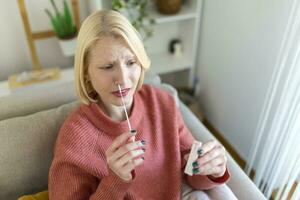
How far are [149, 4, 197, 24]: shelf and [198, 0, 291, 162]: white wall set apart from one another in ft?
0.29

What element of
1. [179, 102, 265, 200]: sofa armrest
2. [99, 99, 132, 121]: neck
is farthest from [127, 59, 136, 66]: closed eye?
[179, 102, 265, 200]: sofa armrest

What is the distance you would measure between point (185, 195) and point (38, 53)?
1.31 metres

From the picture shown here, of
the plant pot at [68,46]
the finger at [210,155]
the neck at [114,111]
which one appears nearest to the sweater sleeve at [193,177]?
the finger at [210,155]

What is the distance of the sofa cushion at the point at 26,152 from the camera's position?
112cm

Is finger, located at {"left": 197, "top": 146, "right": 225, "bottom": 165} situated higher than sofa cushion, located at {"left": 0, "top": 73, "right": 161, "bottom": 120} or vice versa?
finger, located at {"left": 197, "top": 146, "right": 225, "bottom": 165}

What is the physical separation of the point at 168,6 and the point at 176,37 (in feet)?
1.33

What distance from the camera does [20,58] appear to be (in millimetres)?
1896

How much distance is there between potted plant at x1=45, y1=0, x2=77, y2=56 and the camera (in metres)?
1.71

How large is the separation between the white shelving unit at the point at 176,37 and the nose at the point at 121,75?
3.39ft

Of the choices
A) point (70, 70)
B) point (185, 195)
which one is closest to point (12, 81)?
point (70, 70)

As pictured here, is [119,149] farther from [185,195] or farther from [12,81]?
[12,81]

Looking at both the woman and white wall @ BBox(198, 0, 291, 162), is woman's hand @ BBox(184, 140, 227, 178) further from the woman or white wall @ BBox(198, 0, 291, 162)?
white wall @ BBox(198, 0, 291, 162)

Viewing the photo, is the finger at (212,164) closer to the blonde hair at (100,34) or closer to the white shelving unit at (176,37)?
the blonde hair at (100,34)

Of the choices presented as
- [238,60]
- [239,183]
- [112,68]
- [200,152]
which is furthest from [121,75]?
[238,60]
